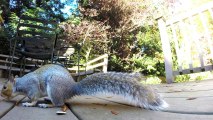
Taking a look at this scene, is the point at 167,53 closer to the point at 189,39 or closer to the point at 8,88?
the point at 189,39

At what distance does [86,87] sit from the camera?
1.59m

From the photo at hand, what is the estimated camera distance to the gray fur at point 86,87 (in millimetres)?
1382

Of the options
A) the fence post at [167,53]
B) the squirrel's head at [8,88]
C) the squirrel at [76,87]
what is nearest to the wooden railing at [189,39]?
the fence post at [167,53]

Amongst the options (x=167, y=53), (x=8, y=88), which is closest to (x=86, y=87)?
(x=8, y=88)

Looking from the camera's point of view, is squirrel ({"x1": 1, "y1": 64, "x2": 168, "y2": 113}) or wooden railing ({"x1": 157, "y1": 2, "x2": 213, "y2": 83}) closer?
squirrel ({"x1": 1, "y1": 64, "x2": 168, "y2": 113})

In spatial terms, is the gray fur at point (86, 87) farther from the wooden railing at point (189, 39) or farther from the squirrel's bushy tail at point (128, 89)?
the wooden railing at point (189, 39)

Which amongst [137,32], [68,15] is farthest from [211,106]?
[68,15]

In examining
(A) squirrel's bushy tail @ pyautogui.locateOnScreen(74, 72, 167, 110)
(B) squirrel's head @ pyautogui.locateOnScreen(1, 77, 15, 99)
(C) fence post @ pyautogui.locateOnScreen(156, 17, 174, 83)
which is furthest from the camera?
(C) fence post @ pyautogui.locateOnScreen(156, 17, 174, 83)

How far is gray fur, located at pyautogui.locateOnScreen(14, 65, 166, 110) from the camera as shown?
4.53ft

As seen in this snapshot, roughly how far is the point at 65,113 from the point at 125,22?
27.8 ft

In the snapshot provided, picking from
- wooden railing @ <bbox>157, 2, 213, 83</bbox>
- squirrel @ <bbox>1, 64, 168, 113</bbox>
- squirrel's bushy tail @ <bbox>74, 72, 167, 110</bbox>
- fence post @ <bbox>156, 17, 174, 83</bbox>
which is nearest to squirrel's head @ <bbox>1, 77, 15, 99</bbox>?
squirrel @ <bbox>1, 64, 168, 113</bbox>

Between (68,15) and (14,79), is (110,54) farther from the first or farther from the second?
(14,79)

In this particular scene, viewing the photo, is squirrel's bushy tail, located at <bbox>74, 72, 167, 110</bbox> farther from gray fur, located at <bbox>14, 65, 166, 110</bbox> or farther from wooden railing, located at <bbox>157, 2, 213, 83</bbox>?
wooden railing, located at <bbox>157, 2, 213, 83</bbox>

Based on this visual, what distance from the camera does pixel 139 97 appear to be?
1.38 metres
